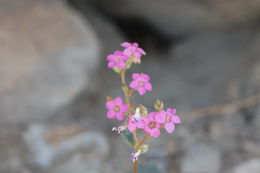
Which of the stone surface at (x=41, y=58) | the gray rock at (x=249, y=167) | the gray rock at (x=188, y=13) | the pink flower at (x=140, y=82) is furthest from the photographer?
the gray rock at (x=188, y=13)

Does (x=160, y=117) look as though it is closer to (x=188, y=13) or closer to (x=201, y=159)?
(x=201, y=159)

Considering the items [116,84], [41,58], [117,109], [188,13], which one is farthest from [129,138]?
[188,13]

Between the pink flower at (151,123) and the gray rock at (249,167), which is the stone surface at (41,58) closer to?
the gray rock at (249,167)

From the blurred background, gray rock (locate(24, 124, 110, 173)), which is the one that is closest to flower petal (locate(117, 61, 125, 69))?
the blurred background

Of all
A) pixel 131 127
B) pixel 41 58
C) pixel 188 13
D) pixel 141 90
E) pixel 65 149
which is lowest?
pixel 131 127

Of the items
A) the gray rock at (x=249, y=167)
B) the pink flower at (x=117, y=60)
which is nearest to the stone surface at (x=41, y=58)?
the gray rock at (x=249, y=167)

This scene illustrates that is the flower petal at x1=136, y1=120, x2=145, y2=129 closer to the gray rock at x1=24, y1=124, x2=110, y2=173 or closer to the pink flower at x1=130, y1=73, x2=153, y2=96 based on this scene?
the pink flower at x1=130, y1=73, x2=153, y2=96
